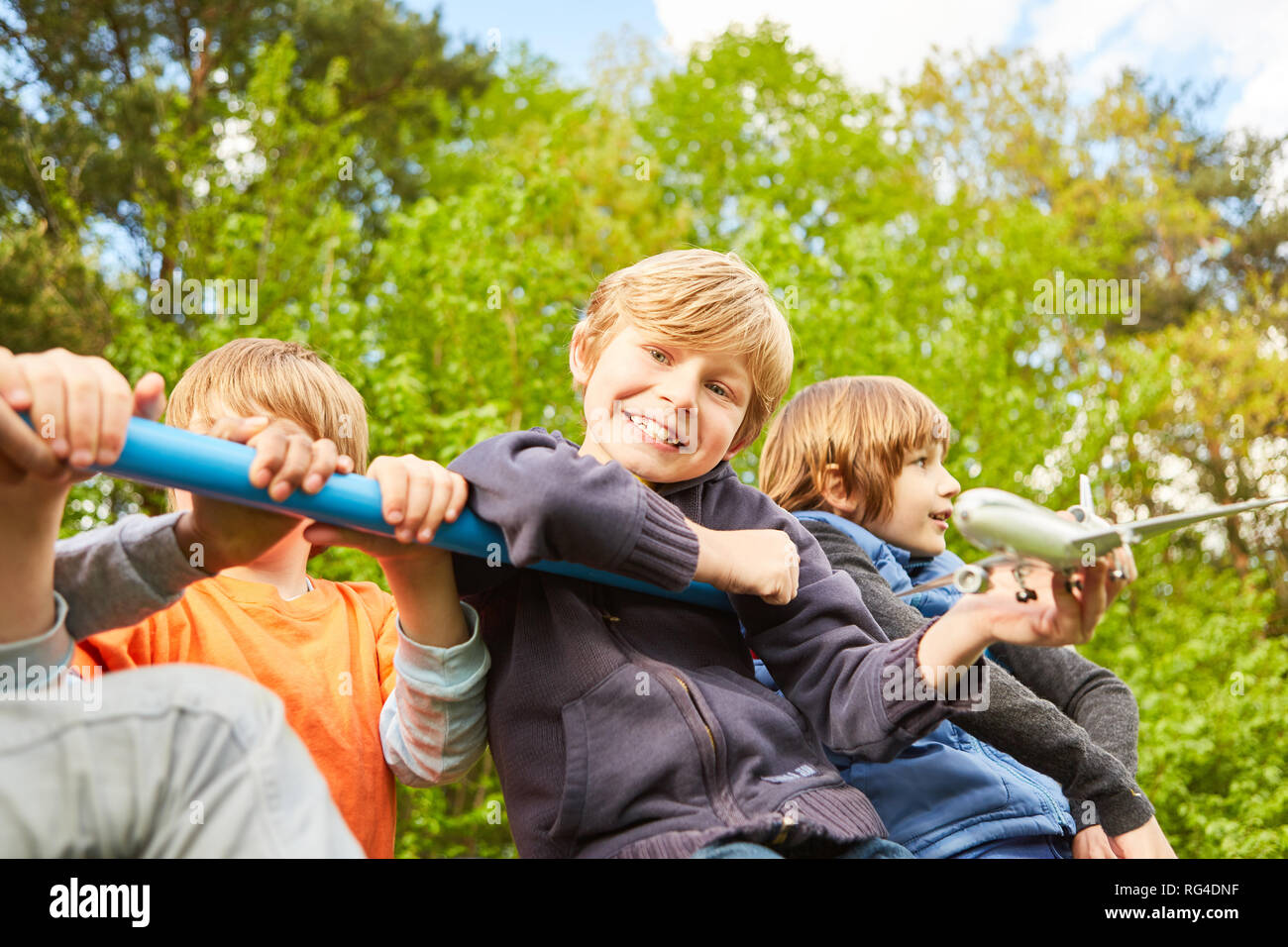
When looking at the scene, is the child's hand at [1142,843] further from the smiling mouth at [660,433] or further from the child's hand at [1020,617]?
the smiling mouth at [660,433]

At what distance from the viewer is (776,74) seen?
64.2 ft

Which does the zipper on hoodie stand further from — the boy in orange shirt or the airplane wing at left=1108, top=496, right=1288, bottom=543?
the airplane wing at left=1108, top=496, right=1288, bottom=543

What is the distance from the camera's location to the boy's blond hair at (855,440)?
9.26ft

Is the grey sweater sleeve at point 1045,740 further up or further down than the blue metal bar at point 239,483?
further down

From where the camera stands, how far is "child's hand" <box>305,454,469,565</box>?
1495mm

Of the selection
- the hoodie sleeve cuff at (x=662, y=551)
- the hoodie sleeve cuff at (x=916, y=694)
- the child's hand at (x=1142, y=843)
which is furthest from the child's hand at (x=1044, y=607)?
the child's hand at (x=1142, y=843)

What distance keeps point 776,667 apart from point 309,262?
27.5ft

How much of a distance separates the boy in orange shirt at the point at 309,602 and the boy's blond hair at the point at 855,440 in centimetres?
112

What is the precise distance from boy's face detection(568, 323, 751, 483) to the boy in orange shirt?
0.40 metres

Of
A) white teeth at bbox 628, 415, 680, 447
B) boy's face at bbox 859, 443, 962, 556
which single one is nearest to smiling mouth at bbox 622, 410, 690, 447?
white teeth at bbox 628, 415, 680, 447

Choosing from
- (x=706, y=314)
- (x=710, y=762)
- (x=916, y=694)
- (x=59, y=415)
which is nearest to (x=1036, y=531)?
(x=916, y=694)

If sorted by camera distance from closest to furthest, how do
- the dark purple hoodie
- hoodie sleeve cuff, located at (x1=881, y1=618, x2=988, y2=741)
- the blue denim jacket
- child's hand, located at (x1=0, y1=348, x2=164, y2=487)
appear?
child's hand, located at (x1=0, y1=348, x2=164, y2=487)
the dark purple hoodie
hoodie sleeve cuff, located at (x1=881, y1=618, x2=988, y2=741)
the blue denim jacket

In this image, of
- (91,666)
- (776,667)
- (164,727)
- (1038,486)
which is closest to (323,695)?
(91,666)

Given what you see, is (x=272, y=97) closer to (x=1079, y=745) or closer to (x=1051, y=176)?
(x=1079, y=745)
